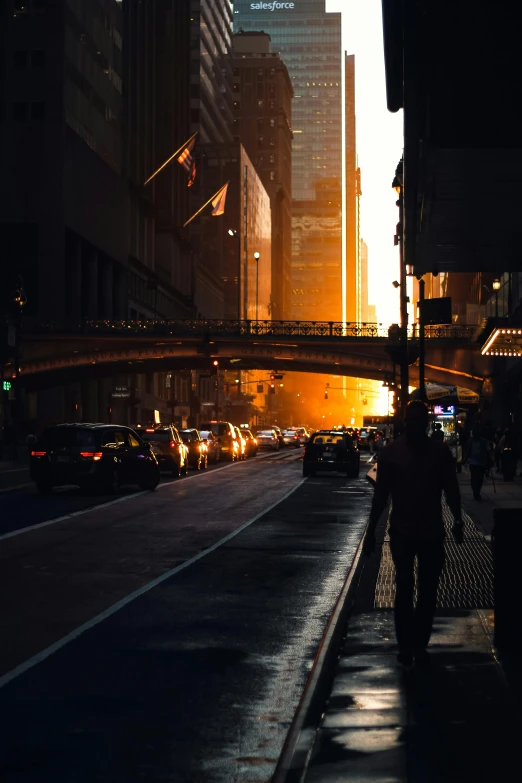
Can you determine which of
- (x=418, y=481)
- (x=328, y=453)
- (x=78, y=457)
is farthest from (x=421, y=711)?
(x=328, y=453)

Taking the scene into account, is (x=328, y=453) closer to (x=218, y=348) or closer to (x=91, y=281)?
(x=218, y=348)

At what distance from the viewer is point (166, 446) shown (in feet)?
138

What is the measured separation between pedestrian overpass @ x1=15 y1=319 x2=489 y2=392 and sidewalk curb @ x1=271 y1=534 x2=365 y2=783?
234 feet

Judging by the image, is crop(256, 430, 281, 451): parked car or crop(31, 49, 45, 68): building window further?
crop(256, 430, 281, 451): parked car

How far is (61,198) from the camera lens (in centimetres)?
8481

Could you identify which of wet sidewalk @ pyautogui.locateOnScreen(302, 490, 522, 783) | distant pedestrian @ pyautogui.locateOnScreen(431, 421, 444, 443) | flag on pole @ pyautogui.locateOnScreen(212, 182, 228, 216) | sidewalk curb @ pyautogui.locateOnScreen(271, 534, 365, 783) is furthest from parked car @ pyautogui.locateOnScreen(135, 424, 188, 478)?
flag on pole @ pyautogui.locateOnScreen(212, 182, 228, 216)

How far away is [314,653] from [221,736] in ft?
9.41

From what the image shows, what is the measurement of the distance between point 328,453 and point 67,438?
57.2ft

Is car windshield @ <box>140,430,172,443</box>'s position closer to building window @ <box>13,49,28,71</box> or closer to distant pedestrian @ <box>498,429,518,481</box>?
distant pedestrian @ <box>498,429,518,481</box>

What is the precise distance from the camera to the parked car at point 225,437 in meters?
62.2

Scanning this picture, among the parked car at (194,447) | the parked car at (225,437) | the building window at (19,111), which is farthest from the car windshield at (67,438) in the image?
the building window at (19,111)

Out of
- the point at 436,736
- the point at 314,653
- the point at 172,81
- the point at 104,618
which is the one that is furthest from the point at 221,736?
the point at 172,81

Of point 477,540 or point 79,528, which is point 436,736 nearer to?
point 477,540

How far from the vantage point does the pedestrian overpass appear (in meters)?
85.4
